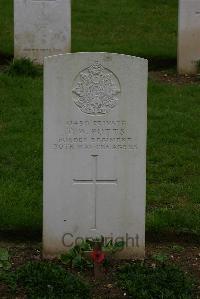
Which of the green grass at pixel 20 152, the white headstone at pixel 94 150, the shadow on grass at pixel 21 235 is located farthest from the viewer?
the green grass at pixel 20 152

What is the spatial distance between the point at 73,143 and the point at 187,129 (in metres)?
3.35

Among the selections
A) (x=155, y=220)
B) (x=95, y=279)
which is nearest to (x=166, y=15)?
(x=155, y=220)

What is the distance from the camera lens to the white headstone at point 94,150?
561cm

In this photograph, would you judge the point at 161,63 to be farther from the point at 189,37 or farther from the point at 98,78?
the point at 98,78

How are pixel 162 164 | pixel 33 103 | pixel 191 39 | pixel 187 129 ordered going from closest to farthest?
pixel 162 164 < pixel 187 129 < pixel 33 103 < pixel 191 39

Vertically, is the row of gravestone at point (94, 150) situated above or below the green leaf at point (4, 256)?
above

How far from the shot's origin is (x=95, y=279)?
5562 millimetres

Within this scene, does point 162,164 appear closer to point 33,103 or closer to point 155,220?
point 155,220

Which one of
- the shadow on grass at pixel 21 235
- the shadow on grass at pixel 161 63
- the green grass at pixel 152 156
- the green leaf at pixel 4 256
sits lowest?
the green leaf at pixel 4 256

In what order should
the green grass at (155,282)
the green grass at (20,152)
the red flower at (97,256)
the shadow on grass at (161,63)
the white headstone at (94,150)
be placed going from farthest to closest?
1. the shadow on grass at (161,63)
2. the green grass at (20,152)
3. the white headstone at (94,150)
4. the red flower at (97,256)
5. the green grass at (155,282)

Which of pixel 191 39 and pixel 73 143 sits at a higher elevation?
pixel 191 39

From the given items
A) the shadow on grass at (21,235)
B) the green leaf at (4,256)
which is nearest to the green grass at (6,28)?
the shadow on grass at (21,235)

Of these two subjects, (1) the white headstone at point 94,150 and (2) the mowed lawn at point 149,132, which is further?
(2) the mowed lawn at point 149,132

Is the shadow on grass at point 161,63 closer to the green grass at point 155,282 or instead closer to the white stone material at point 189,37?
the white stone material at point 189,37
